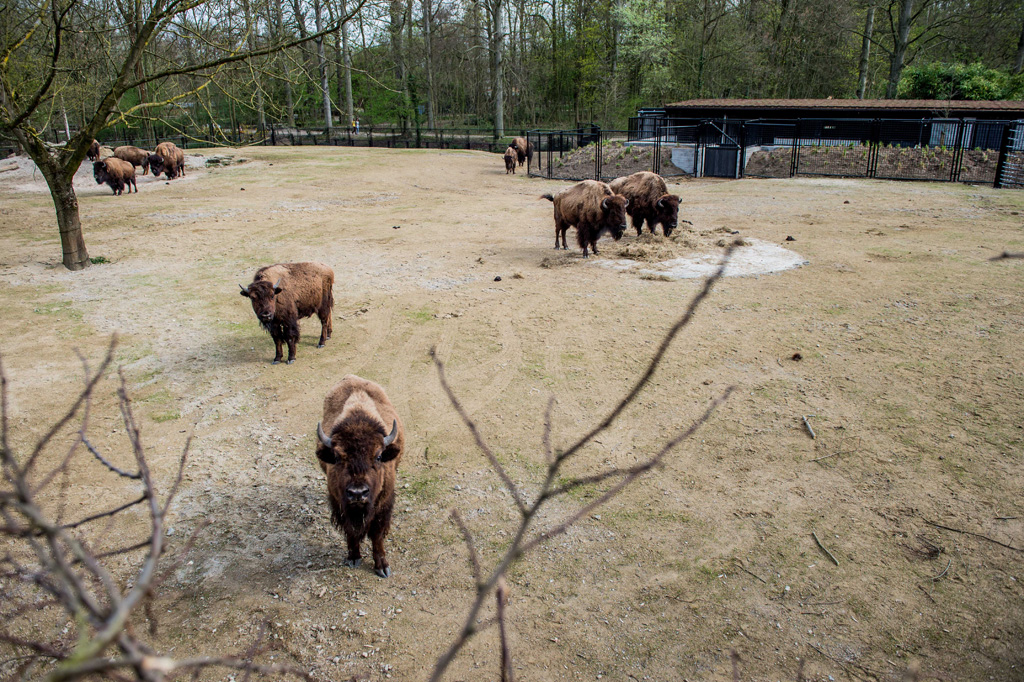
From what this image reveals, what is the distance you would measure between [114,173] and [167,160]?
401cm

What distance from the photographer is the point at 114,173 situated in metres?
22.6

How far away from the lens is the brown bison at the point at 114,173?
2252 centimetres

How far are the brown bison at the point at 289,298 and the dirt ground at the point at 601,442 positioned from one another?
490 millimetres

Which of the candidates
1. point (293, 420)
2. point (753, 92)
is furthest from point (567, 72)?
point (293, 420)

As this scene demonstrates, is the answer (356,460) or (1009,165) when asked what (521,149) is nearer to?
(1009,165)

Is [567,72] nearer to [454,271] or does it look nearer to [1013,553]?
[454,271]

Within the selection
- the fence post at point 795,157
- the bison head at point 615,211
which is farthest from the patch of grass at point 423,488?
the fence post at point 795,157

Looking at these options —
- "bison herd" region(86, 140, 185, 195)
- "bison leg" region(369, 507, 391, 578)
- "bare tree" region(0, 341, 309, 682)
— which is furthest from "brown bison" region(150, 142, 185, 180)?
"bison leg" region(369, 507, 391, 578)

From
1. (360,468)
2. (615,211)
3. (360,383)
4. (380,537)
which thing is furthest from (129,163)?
(360,468)

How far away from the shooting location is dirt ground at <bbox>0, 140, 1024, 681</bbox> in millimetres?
4461

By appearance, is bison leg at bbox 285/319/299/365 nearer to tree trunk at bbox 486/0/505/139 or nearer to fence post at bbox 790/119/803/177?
fence post at bbox 790/119/803/177

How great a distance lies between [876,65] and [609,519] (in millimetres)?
49773

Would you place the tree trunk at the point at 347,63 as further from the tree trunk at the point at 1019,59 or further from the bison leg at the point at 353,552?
the tree trunk at the point at 1019,59

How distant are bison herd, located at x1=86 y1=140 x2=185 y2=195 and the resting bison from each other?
1666cm
